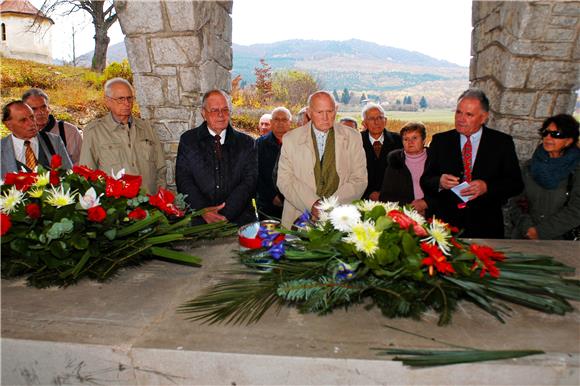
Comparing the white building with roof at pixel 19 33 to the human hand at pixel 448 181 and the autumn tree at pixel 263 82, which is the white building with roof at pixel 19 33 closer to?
the autumn tree at pixel 263 82

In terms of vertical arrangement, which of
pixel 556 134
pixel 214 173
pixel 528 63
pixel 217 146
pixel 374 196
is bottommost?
pixel 374 196

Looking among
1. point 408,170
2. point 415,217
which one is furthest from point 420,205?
point 415,217

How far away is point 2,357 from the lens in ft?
4.20

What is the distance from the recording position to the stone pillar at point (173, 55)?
370 cm

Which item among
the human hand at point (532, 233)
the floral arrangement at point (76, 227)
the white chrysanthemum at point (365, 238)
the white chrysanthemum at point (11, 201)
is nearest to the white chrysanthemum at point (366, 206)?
the white chrysanthemum at point (365, 238)

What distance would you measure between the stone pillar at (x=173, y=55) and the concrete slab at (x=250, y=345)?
2795mm

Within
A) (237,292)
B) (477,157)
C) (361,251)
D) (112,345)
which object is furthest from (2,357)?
(477,157)

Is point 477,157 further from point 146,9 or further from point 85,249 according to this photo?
point 146,9

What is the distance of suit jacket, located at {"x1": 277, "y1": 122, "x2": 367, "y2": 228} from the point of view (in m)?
2.74

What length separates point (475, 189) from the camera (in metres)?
2.62

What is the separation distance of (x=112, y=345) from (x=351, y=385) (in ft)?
2.47

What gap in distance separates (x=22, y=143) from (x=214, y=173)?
1583 mm

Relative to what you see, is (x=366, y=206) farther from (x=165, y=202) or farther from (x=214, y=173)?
(x=214, y=173)

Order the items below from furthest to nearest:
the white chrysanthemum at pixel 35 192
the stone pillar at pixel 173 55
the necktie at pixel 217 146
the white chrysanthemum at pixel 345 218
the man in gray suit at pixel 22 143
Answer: the stone pillar at pixel 173 55 < the necktie at pixel 217 146 < the man in gray suit at pixel 22 143 < the white chrysanthemum at pixel 35 192 < the white chrysanthemum at pixel 345 218
